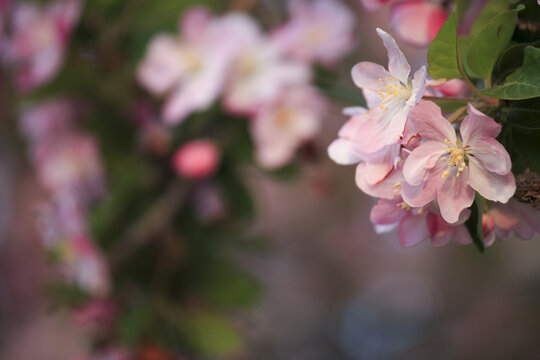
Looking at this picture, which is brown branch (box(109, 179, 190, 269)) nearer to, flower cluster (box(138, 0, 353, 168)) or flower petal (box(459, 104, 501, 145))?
flower cluster (box(138, 0, 353, 168))

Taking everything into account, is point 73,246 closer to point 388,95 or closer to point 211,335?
point 211,335

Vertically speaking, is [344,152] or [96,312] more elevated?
[96,312]

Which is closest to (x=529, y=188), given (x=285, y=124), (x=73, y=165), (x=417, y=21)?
(x=417, y=21)

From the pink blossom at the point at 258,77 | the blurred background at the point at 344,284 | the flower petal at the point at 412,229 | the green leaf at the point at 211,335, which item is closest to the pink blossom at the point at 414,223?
the flower petal at the point at 412,229

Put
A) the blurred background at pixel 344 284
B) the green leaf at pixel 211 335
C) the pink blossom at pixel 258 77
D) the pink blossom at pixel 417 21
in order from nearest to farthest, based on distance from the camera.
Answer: the pink blossom at pixel 417 21 → the pink blossom at pixel 258 77 → the green leaf at pixel 211 335 → the blurred background at pixel 344 284

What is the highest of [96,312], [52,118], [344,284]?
[52,118]

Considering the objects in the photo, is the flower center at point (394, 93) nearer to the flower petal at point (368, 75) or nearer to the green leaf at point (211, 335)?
the flower petal at point (368, 75)
